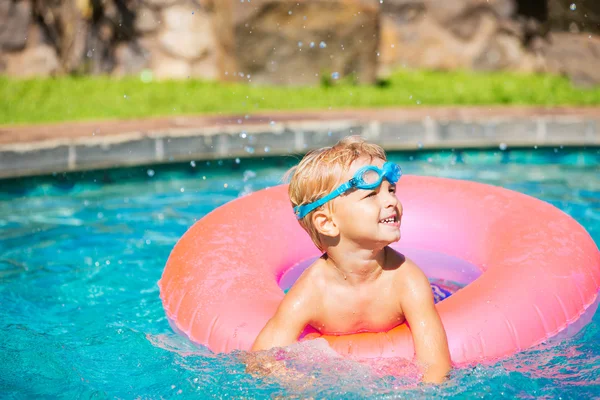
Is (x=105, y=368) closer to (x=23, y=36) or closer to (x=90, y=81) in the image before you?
(x=90, y=81)

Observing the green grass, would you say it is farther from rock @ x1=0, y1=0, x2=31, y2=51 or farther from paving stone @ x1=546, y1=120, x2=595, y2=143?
paving stone @ x1=546, y1=120, x2=595, y2=143

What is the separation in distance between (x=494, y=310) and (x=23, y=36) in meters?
6.48

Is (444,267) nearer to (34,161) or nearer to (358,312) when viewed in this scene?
(358,312)

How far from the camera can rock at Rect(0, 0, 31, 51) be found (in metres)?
7.55

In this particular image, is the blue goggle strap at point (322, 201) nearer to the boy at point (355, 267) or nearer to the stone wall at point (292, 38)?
the boy at point (355, 267)

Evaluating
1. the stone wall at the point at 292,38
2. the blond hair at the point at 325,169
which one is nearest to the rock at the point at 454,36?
the stone wall at the point at 292,38

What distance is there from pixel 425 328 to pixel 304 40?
516 centimetres

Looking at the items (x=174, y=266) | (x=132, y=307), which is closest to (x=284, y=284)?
(x=174, y=266)

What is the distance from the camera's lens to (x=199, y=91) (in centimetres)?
715

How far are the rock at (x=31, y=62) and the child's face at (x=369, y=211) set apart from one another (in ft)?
20.0

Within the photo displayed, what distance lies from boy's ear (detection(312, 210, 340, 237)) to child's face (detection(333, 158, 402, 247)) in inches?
1.8

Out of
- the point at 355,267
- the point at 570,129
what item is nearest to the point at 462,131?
the point at 570,129

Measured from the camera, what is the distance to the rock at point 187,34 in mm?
8070

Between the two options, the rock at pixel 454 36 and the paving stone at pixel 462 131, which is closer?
the paving stone at pixel 462 131
